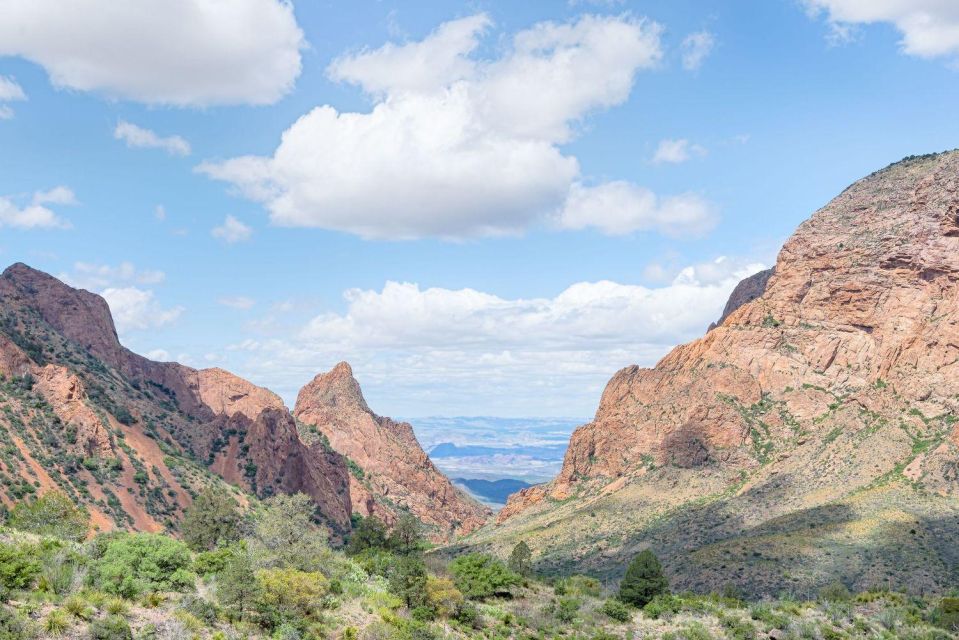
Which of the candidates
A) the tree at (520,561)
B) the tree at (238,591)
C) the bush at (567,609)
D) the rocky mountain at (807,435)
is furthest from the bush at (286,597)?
the rocky mountain at (807,435)

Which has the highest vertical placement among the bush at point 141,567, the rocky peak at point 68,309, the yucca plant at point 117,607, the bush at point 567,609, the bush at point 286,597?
the rocky peak at point 68,309

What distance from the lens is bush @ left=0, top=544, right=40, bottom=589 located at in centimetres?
3909

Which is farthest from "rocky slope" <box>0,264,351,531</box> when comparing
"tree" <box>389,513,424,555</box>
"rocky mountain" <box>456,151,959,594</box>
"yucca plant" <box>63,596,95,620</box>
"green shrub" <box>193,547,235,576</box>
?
"yucca plant" <box>63,596,95,620</box>

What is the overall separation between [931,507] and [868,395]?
1254 inches

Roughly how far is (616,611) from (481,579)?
434 inches

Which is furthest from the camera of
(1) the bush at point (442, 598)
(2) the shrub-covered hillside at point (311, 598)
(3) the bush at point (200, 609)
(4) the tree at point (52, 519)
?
(4) the tree at point (52, 519)

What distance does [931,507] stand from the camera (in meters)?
96.1

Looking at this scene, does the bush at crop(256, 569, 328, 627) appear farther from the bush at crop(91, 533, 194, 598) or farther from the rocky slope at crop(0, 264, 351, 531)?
the rocky slope at crop(0, 264, 351, 531)

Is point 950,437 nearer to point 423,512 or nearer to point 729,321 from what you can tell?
point 729,321

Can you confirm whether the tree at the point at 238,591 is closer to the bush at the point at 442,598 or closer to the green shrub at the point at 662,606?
the bush at the point at 442,598

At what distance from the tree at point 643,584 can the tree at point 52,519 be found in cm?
4353

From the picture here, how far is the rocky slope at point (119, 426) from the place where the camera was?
102 meters

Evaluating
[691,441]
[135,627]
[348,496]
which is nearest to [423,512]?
[348,496]

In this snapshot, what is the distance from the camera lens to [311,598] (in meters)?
48.3
